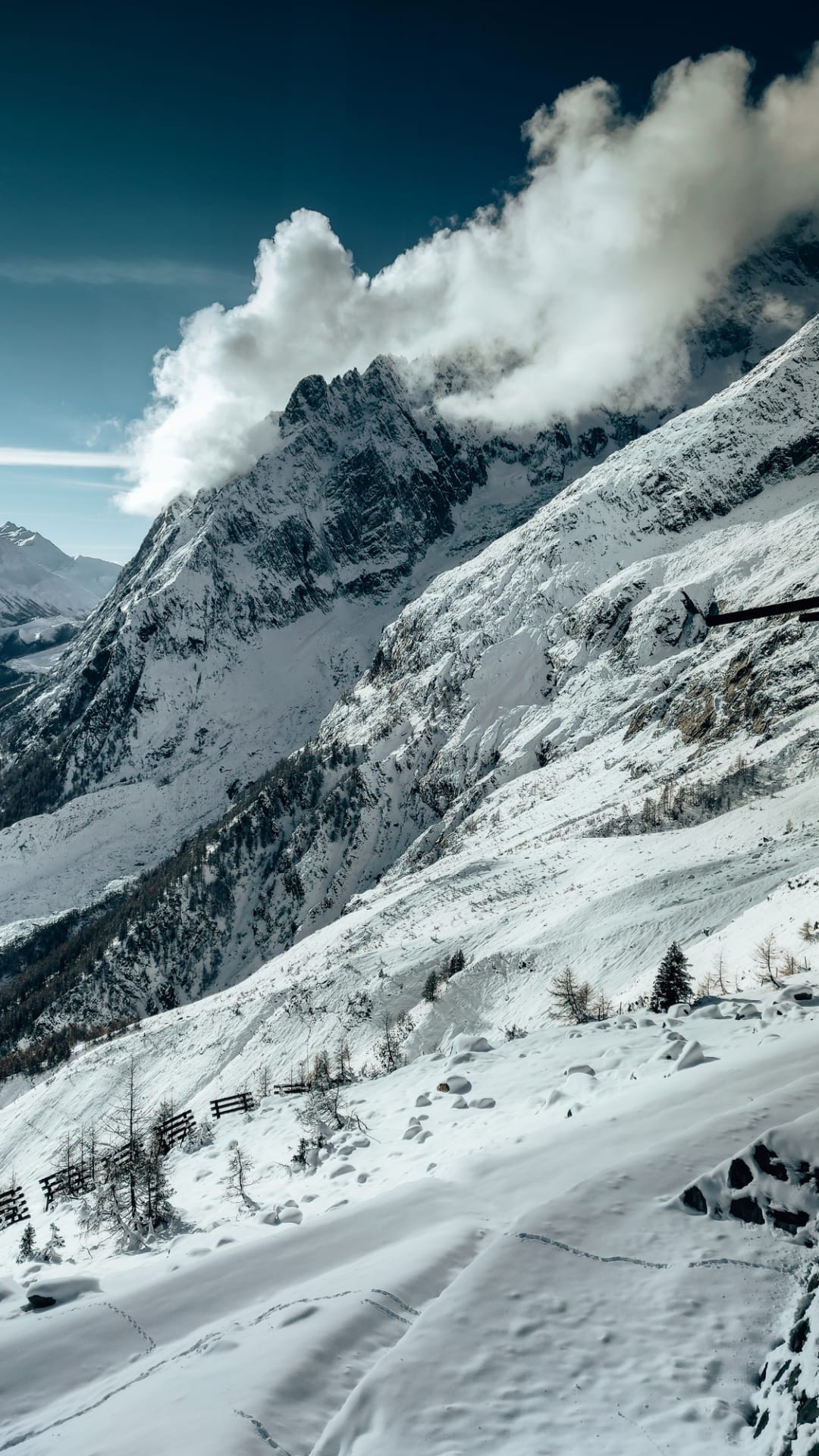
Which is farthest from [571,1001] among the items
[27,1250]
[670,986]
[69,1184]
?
[27,1250]

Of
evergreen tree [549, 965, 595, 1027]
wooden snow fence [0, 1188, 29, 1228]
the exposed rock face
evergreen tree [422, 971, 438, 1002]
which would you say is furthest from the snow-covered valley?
wooden snow fence [0, 1188, 29, 1228]

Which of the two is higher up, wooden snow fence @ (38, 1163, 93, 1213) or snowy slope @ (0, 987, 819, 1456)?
snowy slope @ (0, 987, 819, 1456)

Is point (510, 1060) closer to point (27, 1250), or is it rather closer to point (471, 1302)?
point (471, 1302)

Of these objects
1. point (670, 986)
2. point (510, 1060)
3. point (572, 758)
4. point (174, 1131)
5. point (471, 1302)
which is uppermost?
point (572, 758)

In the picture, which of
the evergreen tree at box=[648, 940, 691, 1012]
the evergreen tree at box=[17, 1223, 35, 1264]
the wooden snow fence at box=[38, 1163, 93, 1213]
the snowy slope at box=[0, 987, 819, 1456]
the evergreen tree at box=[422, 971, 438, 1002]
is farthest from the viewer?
the evergreen tree at box=[422, 971, 438, 1002]

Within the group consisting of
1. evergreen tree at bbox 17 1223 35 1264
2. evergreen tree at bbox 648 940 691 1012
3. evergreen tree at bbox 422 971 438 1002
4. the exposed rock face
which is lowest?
evergreen tree at bbox 422 971 438 1002

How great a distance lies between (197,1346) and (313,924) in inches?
3345

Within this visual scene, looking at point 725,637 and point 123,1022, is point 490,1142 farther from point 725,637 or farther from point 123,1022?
point 123,1022

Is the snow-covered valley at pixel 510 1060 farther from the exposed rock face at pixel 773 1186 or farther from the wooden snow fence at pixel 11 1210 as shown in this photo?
the wooden snow fence at pixel 11 1210

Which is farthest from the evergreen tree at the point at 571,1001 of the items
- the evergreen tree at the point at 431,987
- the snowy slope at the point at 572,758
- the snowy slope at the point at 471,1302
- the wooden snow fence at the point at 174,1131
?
the wooden snow fence at the point at 174,1131

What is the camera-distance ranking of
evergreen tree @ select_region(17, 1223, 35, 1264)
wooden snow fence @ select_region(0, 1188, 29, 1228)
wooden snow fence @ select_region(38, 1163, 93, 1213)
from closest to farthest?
evergreen tree @ select_region(17, 1223, 35, 1264) → wooden snow fence @ select_region(38, 1163, 93, 1213) → wooden snow fence @ select_region(0, 1188, 29, 1228)

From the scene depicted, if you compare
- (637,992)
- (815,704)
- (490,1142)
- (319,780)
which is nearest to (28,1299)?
(490,1142)

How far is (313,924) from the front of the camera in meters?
89.9

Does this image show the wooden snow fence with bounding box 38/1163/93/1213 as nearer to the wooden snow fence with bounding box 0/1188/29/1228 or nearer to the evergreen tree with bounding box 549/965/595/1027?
the wooden snow fence with bounding box 0/1188/29/1228
